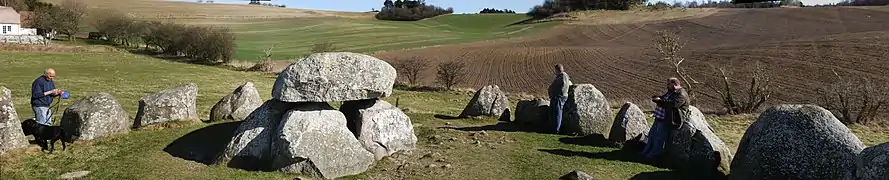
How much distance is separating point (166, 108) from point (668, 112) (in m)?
11.8

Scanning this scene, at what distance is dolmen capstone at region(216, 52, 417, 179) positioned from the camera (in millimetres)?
12750

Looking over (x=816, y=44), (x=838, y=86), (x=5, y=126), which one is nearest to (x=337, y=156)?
(x=5, y=126)

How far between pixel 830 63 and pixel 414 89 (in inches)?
888

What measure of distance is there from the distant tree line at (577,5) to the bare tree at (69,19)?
62.7 metres

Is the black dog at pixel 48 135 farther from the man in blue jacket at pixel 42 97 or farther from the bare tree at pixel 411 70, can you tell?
the bare tree at pixel 411 70

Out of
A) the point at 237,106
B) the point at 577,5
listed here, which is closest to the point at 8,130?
the point at 237,106

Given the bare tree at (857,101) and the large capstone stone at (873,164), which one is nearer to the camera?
the large capstone stone at (873,164)

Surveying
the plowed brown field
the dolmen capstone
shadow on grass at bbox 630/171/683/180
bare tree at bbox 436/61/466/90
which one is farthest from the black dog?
the plowed brown field

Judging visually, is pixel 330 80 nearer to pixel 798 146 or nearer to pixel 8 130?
pixel 8 130

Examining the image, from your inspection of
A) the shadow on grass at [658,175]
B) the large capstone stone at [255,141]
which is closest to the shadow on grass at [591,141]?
the shadow on grass at [658,175]

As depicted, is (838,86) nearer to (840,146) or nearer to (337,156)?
(840,146)

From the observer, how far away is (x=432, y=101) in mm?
29125

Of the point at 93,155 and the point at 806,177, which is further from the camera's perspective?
the point at 93,155

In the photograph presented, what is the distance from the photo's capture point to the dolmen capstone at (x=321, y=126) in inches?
502
